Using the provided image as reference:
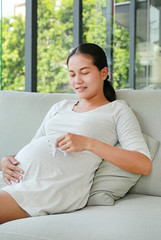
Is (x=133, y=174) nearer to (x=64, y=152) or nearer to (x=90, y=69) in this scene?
(x=64, y=152)

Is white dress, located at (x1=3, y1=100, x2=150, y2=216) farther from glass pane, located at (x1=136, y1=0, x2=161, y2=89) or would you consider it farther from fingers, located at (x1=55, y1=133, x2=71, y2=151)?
glass pane, located at (x1=136, y1=0, x2=161, y2=89)

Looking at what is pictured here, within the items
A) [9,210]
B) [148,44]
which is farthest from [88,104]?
[148,44]

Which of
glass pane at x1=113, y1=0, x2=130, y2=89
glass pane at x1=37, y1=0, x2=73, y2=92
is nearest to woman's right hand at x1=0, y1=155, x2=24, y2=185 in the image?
glass pane at x1=37, y1=0, x2=73, y2=92

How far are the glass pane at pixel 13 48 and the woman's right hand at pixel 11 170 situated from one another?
5.75 metres

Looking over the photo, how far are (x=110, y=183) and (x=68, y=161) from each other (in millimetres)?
205

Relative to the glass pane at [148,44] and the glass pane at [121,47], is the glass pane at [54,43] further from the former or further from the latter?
the glass pane at [148,44]

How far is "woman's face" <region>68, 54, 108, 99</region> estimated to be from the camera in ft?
5.44

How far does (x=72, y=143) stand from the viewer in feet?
4.50

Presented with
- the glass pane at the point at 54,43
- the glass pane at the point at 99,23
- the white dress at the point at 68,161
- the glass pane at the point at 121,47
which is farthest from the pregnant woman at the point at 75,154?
the glass pane at the point at 121,47

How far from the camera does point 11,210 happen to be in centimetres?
130

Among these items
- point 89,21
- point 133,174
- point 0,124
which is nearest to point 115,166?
point 133,174

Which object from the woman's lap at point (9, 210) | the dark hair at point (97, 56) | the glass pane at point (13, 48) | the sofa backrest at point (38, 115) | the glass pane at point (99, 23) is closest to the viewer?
the woman's lap at point (9, 210)

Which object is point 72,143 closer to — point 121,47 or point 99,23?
point 99,23

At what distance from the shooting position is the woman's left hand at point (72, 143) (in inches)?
54.2
